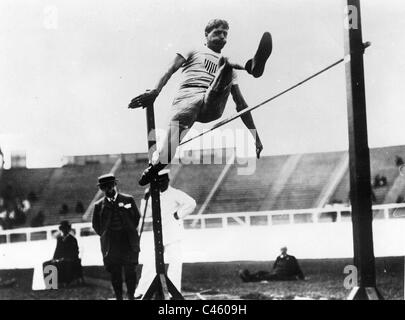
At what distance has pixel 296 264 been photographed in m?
3.79

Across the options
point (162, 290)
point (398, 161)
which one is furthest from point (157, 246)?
point (398, 161)

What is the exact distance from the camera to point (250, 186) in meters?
3.90

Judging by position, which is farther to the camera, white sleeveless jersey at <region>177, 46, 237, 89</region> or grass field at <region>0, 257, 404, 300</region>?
white sleeveless jersey at <region>177, 46, 237, 89</region>

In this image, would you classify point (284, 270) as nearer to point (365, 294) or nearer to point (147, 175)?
point (365, 294)

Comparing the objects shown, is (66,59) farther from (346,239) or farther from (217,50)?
(346,239)

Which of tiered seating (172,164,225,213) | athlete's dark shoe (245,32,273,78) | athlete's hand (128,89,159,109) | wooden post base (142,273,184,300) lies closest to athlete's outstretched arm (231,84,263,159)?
athlete's dark shoe (245,32,273,78)

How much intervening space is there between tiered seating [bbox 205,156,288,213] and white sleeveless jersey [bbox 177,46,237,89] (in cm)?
59

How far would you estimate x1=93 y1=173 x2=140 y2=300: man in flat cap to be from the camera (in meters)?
3.99

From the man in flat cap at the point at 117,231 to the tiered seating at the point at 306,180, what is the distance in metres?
0.97

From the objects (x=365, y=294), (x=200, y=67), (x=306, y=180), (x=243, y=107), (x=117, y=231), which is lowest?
(x=365, y=294)

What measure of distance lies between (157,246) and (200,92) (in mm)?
1059

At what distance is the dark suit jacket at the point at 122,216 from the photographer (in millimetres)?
4000

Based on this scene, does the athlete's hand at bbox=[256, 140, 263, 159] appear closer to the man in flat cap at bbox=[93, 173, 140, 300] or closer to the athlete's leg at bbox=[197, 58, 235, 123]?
the athlete's leg at bbox=[197, 58, 235, 123]

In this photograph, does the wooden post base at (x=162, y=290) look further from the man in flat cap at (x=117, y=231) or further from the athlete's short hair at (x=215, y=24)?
the athlete's short hair at (x=215, y=24)
